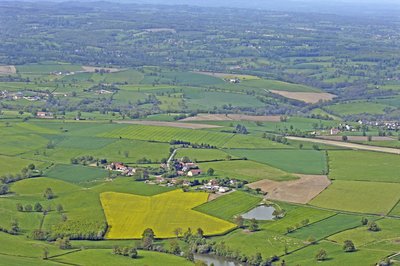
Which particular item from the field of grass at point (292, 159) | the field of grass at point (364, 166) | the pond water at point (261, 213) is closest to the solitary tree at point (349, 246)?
the pond water at point (261, 213)

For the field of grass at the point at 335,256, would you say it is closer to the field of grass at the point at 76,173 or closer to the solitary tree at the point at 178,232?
the solitary tree at the point at 178,232

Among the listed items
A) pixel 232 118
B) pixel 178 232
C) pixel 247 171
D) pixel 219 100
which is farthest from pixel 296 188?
pixel 219 100

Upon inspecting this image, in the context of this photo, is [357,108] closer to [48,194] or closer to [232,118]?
[232,118]

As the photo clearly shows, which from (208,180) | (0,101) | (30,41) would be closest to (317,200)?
(208,180)

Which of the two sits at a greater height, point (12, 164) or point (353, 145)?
point (353, 145)

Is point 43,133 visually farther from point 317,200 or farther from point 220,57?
point 220,57

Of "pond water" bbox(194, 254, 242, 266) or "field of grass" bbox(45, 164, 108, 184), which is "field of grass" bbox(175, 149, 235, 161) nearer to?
"field of grass" bbox(45, 164, 108, 184)

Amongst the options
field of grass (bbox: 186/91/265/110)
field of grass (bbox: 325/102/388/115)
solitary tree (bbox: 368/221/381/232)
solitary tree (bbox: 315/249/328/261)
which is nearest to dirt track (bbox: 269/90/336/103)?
field of grass (bbox: 325/102/388/115)

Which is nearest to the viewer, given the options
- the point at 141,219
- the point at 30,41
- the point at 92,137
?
the point at 141,219
